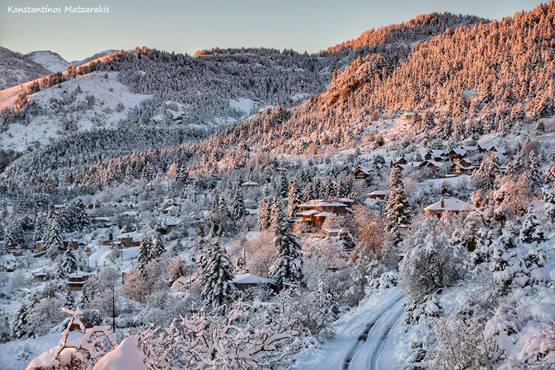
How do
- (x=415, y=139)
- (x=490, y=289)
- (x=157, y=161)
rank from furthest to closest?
1. (x=157, y=161)
2. (x=415, y=139)
3. (x=490, y=289)

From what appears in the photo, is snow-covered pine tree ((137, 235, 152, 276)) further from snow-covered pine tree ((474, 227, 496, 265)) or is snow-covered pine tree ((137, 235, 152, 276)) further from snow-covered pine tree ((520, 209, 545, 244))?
snow-covered pine tree ((520, 209, 545, 244))

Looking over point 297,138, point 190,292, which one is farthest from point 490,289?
point 297,138

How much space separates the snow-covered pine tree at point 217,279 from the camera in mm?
37781

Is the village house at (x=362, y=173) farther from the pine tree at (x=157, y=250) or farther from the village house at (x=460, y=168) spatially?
the pine tree at (x=157, y=250)

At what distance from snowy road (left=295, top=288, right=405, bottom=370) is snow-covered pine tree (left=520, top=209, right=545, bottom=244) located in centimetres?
649

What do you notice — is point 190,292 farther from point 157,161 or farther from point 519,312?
point 157,161

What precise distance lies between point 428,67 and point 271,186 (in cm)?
7393

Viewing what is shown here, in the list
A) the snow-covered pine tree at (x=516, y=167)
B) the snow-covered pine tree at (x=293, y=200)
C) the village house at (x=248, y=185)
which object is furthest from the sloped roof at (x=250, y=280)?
the village house at (x=248, y=185)

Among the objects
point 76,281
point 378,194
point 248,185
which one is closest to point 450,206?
point 378,194

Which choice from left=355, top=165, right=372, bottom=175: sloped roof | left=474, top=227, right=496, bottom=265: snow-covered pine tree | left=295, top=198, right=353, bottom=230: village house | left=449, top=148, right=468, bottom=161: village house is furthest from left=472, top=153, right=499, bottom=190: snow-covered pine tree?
left=474, top=227, right=496, bottom=265: snow-covered pine tree

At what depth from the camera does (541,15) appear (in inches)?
5443

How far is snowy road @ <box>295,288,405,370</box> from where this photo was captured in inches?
762

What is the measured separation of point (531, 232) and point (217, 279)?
26211 millimetres

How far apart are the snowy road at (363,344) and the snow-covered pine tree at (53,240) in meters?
70.7
